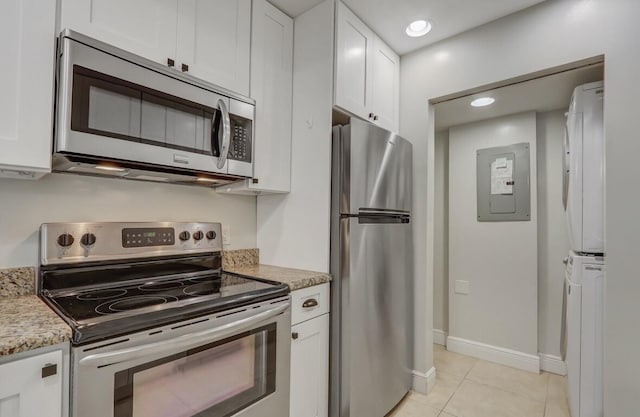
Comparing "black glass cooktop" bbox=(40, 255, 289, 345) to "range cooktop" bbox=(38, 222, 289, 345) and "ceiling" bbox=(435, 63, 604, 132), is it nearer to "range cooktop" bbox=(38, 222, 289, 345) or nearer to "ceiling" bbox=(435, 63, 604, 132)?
"range cooktop" bbox=(38, 222, 289, 345)

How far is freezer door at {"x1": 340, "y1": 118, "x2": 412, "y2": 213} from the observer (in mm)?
1686

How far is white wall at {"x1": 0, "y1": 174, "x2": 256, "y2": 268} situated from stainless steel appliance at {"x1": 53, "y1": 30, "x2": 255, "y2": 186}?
0.08 meters

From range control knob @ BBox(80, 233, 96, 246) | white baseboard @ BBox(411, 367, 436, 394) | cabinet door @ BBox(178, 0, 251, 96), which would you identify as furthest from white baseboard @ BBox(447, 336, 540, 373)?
range control knob @ BBox(80, 233, 96, 246)

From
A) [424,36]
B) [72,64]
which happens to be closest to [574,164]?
[424,36]

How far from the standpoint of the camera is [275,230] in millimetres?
2004

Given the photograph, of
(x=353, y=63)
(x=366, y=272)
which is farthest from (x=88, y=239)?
(x=353, y=63)

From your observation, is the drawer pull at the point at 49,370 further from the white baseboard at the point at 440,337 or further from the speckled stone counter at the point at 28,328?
the white baseboard at the point at 440,337

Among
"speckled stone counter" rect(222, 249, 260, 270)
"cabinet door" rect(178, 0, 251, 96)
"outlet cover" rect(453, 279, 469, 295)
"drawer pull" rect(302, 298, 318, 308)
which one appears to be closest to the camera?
"cabinet door" rect(178, 0, 251, 96)

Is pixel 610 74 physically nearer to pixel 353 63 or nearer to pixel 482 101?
pixel 482 101

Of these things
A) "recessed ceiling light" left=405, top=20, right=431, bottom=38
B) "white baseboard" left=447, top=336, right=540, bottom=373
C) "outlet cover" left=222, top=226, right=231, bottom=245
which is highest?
"recessed ceiling light" left=405, top=20, right=431, bottom=38

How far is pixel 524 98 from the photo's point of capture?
Answer: 7.97ft

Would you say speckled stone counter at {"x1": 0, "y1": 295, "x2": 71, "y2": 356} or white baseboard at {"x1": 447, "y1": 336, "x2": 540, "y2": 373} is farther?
white baseboard at {"x1": 447, "y1": 336, "x2": 540, "y2": 373}

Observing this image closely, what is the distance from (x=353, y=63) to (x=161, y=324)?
1.71 m

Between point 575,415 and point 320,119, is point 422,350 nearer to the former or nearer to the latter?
point 575,415
